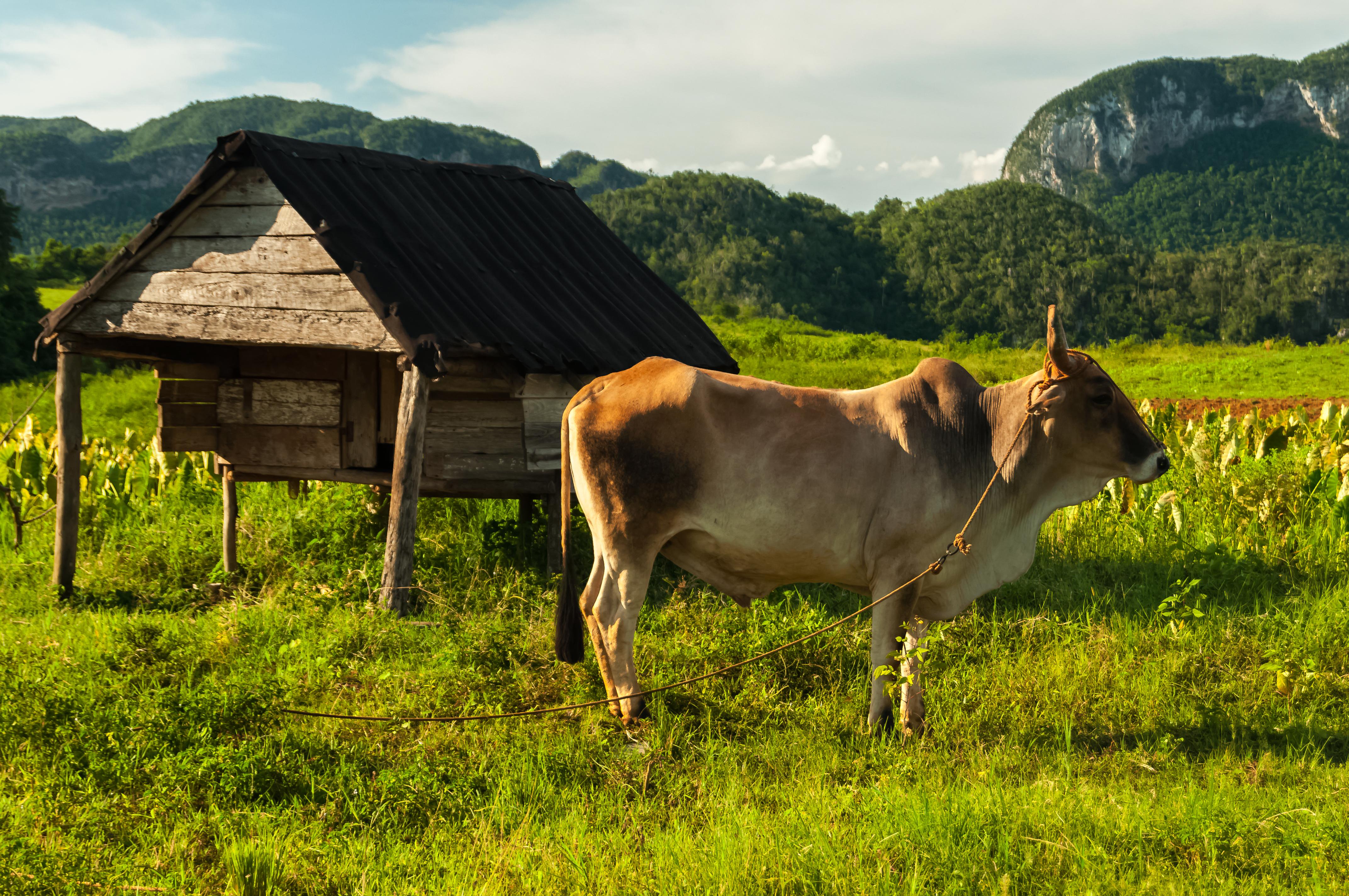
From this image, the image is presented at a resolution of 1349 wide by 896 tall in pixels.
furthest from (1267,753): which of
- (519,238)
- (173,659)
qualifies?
(519,238)

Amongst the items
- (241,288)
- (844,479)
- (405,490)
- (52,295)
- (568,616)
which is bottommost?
(568,616)

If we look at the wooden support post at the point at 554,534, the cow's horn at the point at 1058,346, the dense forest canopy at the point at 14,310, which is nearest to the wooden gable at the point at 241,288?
the wooden support post at the point at 554,534

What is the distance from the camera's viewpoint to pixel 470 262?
754 centimetres

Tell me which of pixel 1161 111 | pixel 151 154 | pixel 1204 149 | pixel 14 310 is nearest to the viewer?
pixel 14 310

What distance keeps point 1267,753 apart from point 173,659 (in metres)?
6.30

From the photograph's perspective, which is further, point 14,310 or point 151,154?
point 151,154

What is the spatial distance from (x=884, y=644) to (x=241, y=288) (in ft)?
17.7

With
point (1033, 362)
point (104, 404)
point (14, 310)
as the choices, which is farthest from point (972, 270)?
point (104, 404)

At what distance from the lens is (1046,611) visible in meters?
6.66

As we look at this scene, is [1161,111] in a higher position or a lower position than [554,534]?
higher

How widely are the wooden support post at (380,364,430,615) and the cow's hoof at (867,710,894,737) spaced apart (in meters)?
3.56

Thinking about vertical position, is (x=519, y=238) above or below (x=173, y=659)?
above

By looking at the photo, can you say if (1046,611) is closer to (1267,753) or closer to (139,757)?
(1267,753)

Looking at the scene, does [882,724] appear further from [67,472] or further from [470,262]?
[67,472]
